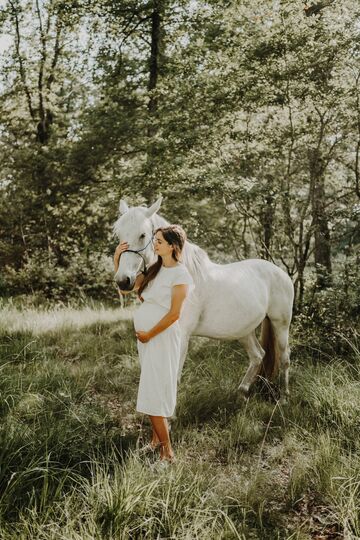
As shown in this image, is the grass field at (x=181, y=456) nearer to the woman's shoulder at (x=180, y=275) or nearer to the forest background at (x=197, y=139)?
the woman's shoulder at (x=180, y=275)

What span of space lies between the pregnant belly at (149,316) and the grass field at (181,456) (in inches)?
34.6

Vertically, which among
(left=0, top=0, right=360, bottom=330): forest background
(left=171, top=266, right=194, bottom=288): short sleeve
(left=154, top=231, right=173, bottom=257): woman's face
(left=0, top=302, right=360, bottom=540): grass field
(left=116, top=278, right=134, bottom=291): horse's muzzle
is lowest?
(left=0, top=302, right=360, bottom=540): grass field

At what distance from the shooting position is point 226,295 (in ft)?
13.4

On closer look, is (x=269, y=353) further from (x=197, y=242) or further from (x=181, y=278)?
(x=197, y=242)

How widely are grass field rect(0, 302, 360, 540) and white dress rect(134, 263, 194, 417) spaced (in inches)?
14.7

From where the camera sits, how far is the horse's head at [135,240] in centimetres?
311

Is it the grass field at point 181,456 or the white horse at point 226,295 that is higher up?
the white horse at point 226,295

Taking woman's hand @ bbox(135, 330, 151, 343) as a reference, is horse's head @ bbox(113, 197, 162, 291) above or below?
above

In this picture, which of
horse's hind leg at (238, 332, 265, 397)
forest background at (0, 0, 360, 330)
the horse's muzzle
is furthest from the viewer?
forest background at (0, 0, 360, 330)

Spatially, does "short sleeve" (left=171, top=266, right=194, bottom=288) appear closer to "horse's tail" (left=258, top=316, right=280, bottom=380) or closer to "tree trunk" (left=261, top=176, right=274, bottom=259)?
"horse's tail" (left=258, top=316, right=280, bottom=380)

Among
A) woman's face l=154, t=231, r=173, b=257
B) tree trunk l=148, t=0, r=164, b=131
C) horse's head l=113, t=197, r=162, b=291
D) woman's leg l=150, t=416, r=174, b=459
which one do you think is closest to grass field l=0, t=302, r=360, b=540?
woman's leg l=150, t=416, r=174, b=459

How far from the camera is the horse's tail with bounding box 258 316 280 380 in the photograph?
4.77 meters

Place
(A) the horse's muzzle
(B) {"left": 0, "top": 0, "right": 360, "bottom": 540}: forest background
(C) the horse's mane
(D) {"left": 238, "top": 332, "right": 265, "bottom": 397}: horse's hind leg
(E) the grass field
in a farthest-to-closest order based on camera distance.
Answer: (D) {"left": 238, "top": 332, "right": 265, "bottom": 397}: horse's hind leg → (C) the horse's mane → (A) the horse's muzzle → (B) {"left": 0, "top": 0, "right": 360, "bottom": 540}: forest background → (E) the grass field

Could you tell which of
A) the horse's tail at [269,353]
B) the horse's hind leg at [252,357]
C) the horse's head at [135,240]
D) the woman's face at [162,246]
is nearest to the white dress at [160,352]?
the woman's face at [162,246]
